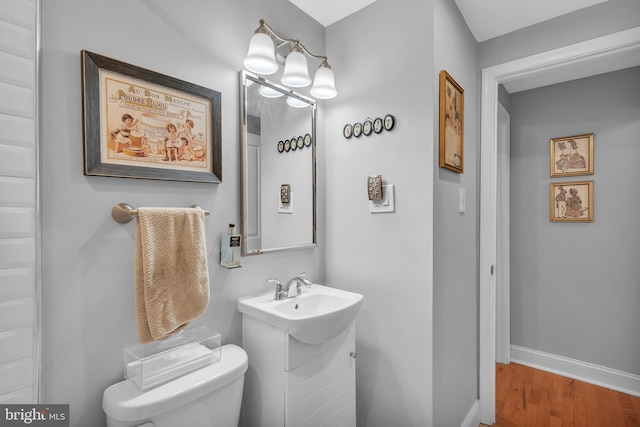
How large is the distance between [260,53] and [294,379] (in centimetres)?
134

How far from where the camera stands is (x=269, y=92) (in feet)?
5.07

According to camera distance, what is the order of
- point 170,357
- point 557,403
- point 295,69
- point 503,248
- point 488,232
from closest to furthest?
A: point 170,357 < point 295,69 < point 488,232 < point 557,403 < point 503,248

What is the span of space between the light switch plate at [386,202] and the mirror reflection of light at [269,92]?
728mm

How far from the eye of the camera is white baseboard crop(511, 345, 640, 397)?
7.42ft

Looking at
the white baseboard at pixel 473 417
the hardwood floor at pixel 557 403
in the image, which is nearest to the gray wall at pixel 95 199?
the white baseboard at pixel 473 417

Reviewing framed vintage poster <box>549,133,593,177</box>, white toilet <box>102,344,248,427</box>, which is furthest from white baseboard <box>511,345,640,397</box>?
white toilet <box>102,344,248,427</box>

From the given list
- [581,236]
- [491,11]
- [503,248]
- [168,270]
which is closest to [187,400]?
[168,270]

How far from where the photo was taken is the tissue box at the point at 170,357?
38.2 inches

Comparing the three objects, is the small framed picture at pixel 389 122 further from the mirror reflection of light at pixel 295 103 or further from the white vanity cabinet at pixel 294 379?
the white vanity cabinet at pixel 294 379

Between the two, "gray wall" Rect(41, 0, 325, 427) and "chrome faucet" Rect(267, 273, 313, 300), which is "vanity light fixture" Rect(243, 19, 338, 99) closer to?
"gray wall" Rect(41, 0, 325, 427)

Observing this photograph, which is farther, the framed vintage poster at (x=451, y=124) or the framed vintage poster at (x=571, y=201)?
the framed vintage poster at (x=571, y=201)

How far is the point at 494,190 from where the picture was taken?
2010 mm

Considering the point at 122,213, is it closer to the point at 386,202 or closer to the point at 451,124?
the point at 386,202

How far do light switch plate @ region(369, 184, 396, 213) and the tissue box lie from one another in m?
0.97
